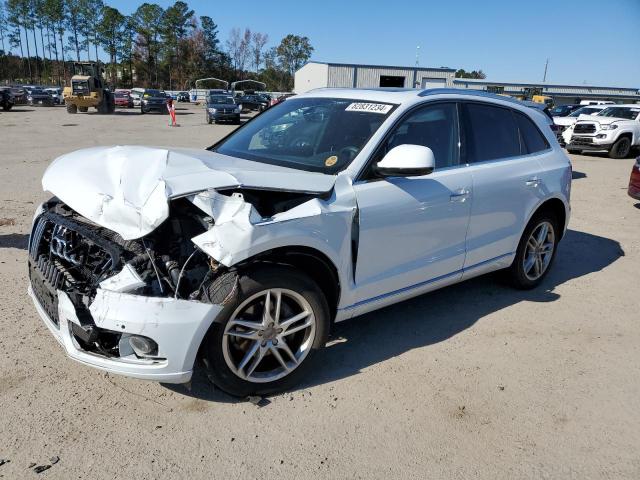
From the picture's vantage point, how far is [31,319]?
381 cm

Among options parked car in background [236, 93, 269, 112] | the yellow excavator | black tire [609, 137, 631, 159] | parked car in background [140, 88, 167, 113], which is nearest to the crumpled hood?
black tire [609, 137, 631, 159]

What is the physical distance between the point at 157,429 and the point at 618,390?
2.90 meters

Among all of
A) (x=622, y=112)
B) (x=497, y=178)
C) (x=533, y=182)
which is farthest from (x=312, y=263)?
(x=622, y=112)

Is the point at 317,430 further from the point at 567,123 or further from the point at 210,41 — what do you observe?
the point at 210,41

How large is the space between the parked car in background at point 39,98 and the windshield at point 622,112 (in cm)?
4180

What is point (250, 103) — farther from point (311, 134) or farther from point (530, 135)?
point (311, 134)

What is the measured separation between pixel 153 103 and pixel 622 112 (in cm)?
3059

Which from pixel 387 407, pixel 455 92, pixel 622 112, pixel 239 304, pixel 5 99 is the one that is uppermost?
pixel 455 92

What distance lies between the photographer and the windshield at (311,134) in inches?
134

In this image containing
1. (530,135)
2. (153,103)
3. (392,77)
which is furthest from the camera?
Result: (392,77)

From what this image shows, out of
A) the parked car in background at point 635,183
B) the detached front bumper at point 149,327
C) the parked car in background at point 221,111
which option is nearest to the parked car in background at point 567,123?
the parked car in background at point 635,183

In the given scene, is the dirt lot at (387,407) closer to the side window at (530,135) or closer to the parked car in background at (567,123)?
the side window at (530,135)

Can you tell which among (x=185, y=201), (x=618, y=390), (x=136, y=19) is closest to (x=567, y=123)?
(x=618, y=390)

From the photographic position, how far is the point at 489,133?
4.20 metres
